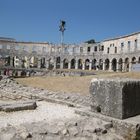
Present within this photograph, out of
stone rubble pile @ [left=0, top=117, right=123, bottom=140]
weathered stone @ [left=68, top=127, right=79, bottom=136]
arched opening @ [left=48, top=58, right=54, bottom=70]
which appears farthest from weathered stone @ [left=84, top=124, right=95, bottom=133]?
arched opening @ [left=48, top=58, right=54, bottom=70]

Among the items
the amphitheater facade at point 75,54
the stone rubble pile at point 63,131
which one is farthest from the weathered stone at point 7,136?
the amphitheater facade at point 75,54

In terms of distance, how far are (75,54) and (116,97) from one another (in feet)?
186

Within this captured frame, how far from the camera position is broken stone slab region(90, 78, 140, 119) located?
659 cm

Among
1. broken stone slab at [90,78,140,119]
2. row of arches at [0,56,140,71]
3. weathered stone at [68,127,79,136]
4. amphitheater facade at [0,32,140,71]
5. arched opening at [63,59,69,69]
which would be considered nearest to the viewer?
weathered stone at [68,127,79,136]

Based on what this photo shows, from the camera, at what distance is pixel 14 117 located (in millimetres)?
6898

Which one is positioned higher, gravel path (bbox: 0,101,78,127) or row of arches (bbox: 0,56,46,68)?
row of arches (bbox: 0,56,46,68)

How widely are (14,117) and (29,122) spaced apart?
78 cm

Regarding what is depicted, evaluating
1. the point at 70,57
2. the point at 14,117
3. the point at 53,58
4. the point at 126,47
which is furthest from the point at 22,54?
the point at 14,117

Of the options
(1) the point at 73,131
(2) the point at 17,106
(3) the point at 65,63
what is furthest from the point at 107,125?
(3) the point at 65,63

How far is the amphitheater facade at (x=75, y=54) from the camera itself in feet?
170

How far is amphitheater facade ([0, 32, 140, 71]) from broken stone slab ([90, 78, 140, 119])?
41.4 m

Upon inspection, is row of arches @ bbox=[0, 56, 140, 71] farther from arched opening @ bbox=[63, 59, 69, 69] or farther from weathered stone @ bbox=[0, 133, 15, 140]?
weathered stone @ bbox=[0, 133, 15, 140]

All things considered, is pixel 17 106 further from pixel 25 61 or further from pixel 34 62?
pixel 34 62

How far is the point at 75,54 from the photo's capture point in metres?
63.1
